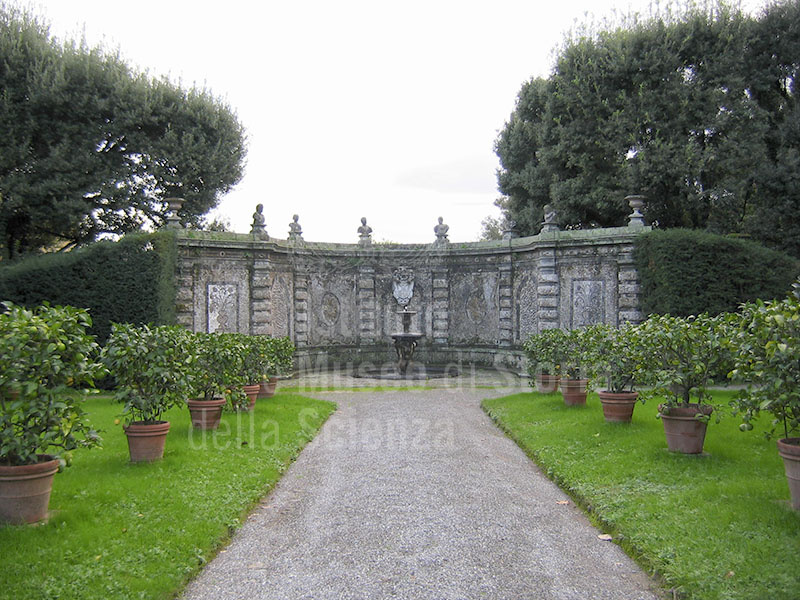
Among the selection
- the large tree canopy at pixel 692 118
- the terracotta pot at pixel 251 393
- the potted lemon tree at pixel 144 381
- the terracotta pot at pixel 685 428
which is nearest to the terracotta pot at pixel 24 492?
the potted lemon tree at pixel 144 381

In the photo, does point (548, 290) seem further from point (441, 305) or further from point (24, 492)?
point (24, 492)

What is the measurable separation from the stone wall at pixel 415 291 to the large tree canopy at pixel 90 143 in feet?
17.4

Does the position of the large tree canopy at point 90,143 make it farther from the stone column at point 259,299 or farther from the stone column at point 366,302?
the stone column at point 366,302

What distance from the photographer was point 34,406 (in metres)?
5.16

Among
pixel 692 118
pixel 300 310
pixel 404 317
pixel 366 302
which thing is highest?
pixel 692 118

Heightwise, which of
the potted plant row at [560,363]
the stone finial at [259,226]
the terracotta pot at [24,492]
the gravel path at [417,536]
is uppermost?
the stone finial at [259,226]

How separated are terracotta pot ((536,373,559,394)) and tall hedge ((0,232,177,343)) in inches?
378

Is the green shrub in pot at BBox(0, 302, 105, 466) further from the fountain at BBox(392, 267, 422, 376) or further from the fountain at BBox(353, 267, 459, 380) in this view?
the fountain at BBox(392, 267, 422, 376)

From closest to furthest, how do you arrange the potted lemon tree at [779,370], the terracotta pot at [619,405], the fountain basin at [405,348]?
the potted lemon tree at [779,370] < the terracotta pot at [619,405] < the fountain basin at [405,348]

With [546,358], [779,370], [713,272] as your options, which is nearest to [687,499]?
[779,370]

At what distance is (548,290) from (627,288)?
7.19 ft

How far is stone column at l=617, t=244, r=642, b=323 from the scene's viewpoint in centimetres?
1628

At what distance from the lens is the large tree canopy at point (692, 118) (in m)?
18.5

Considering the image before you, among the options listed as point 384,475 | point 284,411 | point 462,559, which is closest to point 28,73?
point 284,411
